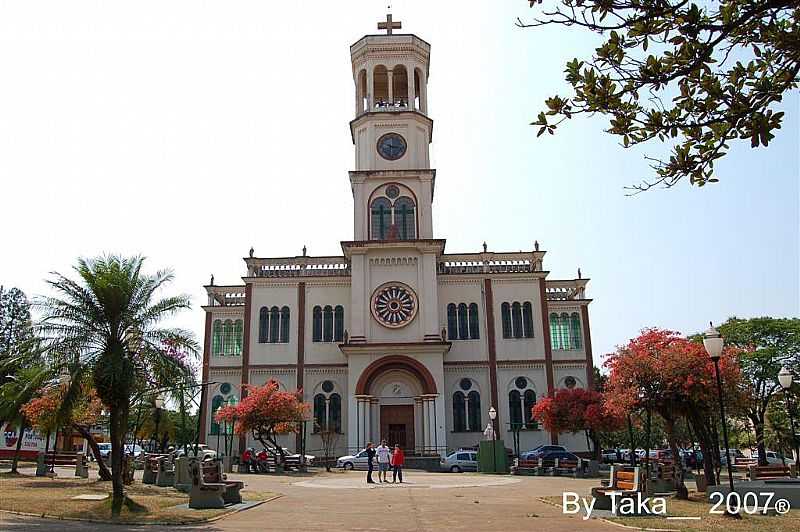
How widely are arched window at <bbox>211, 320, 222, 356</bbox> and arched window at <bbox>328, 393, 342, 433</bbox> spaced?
7.91 m

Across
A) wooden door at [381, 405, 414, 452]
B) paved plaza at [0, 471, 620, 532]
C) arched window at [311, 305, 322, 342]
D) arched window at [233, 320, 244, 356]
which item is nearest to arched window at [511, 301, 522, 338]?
wooden door at [381, 405, 414, 452]

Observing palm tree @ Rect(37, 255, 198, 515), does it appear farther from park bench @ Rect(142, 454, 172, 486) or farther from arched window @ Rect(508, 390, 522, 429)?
arched window @ Rect(508, 390, 522, 429)

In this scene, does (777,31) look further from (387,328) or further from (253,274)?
(253,274)

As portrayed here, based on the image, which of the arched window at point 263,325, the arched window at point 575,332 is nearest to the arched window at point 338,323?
the arched window at point 263,325

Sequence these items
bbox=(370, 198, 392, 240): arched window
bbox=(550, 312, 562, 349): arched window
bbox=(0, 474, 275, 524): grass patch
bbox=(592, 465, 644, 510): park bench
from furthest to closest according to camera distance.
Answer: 1. bbox=(370, 198, 392, 240): arched window
2. bbox=(550, 312, 562, 349): arched window
3. bbox=(592, 465, 644, 510): park bench
4. bbox=(0, 474, 275, 524): grass patch

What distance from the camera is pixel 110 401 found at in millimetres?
17375

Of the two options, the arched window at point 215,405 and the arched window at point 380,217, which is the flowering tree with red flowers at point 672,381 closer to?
the arched window at point 380,217

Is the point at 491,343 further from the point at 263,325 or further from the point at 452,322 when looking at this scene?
the point at 263,325

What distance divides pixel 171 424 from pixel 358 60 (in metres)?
31.7

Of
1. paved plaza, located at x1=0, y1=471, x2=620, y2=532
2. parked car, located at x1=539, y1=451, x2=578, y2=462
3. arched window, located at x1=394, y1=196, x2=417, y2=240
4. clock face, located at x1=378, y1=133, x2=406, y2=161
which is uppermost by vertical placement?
clock face, located at x1=378, y1=133, x2=406, y2=161

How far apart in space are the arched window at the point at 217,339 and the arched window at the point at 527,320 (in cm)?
1916

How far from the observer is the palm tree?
1722 centimetres

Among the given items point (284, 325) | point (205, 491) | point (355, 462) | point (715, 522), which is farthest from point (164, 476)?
point (284, 325)

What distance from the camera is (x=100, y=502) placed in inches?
687
